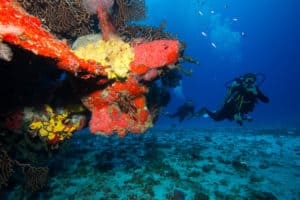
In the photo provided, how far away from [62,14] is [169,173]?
19.2 feet

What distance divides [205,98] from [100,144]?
463 feet

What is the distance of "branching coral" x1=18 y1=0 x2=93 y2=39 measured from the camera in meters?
5.49

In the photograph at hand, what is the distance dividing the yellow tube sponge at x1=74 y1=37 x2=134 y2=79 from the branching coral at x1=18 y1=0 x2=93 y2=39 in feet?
5.18

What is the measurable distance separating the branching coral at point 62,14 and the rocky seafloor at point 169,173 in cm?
473

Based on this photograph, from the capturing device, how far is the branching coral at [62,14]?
549cm

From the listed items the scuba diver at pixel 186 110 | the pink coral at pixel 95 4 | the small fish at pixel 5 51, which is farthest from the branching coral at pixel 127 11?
the scuba diver at pixel 186 110

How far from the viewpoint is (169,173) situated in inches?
329

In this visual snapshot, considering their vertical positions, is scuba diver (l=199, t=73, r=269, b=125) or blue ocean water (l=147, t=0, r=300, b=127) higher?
blue ocean water (l=147, t=0, r=300, b=127)

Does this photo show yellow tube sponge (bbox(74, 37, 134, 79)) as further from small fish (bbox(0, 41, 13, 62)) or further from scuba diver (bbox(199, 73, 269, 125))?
scuba diver (bbox(199, 73, 269, 125))

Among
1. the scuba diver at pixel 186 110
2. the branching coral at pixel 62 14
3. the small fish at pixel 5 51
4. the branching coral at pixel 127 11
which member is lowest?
the small fish at pixel 5 51

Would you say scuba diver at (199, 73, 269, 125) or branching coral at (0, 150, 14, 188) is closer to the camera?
branching coral at (0, 150, 14, 188)

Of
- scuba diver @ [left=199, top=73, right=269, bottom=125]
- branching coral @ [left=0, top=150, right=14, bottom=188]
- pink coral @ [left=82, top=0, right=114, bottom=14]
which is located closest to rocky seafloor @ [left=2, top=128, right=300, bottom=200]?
scuba diver @ [left=199, top=73, right=269, bottom=125]

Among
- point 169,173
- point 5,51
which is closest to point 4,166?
point 5,51

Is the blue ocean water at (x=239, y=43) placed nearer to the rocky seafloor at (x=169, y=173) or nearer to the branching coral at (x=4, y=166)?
the rocky seafloor at (x=169, y=173)
